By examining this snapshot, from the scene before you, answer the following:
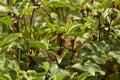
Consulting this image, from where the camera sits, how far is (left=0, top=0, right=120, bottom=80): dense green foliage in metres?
1.90

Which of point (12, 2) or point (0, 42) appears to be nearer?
point (0, 42)

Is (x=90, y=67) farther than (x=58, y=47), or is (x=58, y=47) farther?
(x=58, y=47)

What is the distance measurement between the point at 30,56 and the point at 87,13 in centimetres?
64

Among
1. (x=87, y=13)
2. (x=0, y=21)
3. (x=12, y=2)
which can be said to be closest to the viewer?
(x=0, y=21)

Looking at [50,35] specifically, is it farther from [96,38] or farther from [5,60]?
[5,60]

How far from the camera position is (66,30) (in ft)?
6.63

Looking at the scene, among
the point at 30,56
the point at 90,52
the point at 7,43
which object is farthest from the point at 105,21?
the point at 7,43

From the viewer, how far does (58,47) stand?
2.17m

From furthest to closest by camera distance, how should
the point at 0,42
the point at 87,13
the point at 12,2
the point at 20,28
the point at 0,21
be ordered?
the point at 87,13
the point at 20,28
the point at 12,2
the point at 0,21
the point at 0,42

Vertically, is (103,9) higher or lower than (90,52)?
higher

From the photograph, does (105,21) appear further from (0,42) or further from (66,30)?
(0,42)

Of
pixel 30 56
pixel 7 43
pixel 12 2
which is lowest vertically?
pixel 30 56

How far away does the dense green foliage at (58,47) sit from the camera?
6.25 ft

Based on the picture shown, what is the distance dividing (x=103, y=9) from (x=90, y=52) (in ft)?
0.95
